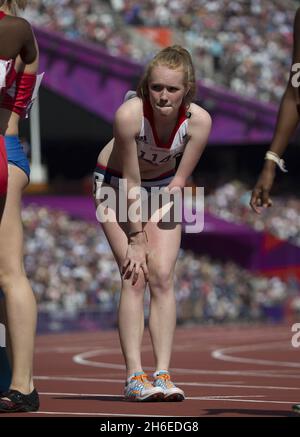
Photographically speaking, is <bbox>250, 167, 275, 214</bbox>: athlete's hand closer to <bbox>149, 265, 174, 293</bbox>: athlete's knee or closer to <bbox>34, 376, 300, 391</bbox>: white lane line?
<bbox>149, 265, 174, 293</bbox>: athlete's knee

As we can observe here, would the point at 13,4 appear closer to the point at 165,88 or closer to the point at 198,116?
the point at 165,88

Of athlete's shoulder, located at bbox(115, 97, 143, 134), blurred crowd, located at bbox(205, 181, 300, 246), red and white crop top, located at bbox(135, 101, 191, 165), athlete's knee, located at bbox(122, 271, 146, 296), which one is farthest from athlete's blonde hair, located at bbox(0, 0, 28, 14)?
blurred crowd, located at bbox(205, 181, 300, 246)

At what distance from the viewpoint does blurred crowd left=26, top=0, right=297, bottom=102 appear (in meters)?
40.8

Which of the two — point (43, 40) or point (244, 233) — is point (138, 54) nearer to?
point (43, 40)

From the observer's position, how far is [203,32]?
4216 cm

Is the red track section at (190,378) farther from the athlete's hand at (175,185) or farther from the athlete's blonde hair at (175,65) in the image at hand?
the athlete's blonde hair at (175,65)

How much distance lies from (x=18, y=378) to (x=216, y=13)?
3633 cm

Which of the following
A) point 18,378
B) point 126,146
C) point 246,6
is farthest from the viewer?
point 246,6

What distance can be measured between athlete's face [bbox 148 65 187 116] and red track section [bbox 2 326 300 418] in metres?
1.85

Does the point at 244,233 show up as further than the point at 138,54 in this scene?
No

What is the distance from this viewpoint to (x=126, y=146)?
8508 mm

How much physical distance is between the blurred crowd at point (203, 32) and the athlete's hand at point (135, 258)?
31892 millimetres

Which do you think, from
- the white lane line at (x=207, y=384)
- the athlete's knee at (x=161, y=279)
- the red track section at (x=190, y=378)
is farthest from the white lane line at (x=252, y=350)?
the athlete's knee at (x=161, y=279)
